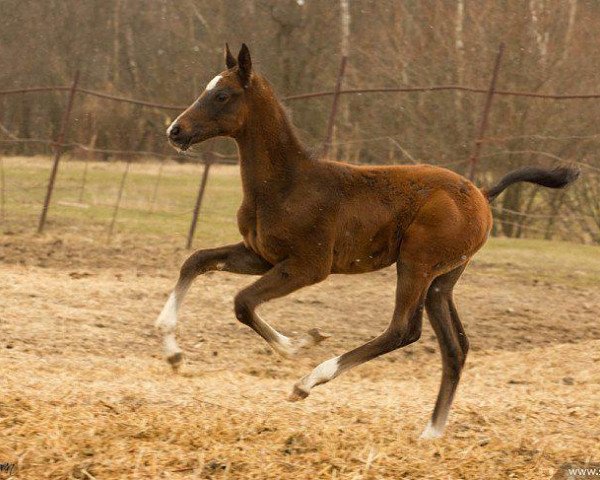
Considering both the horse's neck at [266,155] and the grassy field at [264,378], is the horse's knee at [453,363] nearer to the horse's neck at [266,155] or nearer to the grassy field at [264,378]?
the grassy field at [264,378]

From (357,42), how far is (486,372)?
55.0 ft

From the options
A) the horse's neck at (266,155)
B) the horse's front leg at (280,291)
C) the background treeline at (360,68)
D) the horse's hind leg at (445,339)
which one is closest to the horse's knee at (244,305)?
the horse's front leg at (280,291)

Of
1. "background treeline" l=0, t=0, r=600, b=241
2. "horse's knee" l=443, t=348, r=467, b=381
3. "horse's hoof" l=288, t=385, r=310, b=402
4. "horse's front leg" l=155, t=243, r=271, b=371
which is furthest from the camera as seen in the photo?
"background treeline" l=0, t=0, r=600, b=241

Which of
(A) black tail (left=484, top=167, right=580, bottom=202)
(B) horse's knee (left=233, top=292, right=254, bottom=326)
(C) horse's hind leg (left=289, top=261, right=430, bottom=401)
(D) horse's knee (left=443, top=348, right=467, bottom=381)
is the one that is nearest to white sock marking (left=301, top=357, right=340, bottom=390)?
(C) horse's hind leg (left=289, top=261, right=430, bottom=401)

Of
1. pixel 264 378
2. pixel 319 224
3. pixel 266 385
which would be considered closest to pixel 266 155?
pixel 319 224

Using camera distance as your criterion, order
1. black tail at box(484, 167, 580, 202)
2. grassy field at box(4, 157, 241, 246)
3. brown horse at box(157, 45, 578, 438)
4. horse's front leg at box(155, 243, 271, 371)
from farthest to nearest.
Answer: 1. grassy field at box(4, 157, 241, 246)
2. black tail at box(484, 167, 580, 202)
3. horse's front leg at box(155, 243, 271, 371)
4. brown horse at box(157, 45, 578, 438)

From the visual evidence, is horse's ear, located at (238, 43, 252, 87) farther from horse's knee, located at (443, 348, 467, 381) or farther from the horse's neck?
horse's knee, located at (443, 348, 467, 381)

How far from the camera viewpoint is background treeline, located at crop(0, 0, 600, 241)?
15305 mm

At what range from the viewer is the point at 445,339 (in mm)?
5598

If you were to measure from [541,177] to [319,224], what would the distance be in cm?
146

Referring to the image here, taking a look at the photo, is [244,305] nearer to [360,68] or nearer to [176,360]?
[176,360]

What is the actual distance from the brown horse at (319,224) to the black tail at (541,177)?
1.01 feet

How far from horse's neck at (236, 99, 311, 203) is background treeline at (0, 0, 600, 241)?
5.31 meters

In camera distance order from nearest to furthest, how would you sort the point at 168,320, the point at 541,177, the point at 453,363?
the point at 168,320 → the point at 453,363 → the point at 541,177
